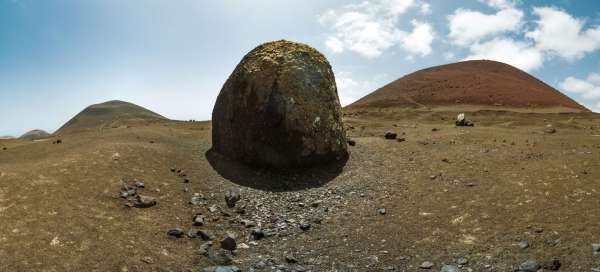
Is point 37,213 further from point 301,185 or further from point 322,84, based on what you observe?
point 322,84

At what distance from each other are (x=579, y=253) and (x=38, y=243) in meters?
13.0

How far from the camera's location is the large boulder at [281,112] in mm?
18406

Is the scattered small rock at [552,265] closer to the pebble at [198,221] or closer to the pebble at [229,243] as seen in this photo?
the pebble at [229,243]

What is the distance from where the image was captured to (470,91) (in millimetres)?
50406

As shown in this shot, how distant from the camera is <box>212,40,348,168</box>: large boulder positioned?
18.4m

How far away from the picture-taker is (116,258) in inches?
432

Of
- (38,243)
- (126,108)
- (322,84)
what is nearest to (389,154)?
(322,84)

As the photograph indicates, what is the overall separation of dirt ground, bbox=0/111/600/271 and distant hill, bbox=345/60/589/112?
2642 centimetres

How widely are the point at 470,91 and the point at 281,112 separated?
38.2 meters

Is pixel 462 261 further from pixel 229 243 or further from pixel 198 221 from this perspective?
pixel 198 221

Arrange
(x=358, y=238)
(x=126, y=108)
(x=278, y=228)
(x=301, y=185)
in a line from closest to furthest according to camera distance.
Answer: (x=358, y=238), (x=278, y=228), (x=301, y=185), (x=126, y=108)

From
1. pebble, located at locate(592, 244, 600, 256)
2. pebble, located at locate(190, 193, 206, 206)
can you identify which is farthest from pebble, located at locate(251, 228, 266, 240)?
pebble, located at locate(592, 244, 600, 256)

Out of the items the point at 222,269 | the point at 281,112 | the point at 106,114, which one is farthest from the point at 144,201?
the point at 106,114

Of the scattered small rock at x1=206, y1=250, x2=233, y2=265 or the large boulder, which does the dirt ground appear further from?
the large boulder
